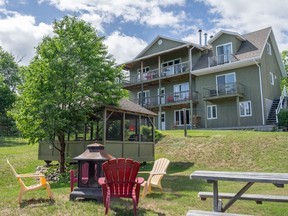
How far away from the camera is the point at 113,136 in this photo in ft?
43.6

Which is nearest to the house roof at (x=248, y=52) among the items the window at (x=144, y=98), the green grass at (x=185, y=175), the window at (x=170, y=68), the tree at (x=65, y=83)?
the window at (x=170, y=68)

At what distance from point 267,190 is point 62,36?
9450 millimetres

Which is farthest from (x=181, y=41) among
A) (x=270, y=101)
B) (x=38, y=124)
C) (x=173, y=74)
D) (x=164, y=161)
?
(x=164, y=161)

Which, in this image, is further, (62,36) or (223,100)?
(223,100)

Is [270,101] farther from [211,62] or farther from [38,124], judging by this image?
[38,124]

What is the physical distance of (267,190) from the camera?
7762 mm

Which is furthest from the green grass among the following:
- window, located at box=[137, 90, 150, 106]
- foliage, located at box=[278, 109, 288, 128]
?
window, located at box=[137, 90, 150, 106]

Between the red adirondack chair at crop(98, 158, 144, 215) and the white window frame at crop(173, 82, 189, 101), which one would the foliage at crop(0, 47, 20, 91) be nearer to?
the white window frame at crop(173, 82, 189, 101)

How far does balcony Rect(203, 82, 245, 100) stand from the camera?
2238 centimetres

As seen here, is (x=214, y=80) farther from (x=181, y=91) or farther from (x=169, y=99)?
(x=169, y=99)

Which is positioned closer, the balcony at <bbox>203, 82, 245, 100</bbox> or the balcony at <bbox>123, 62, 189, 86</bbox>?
the balcony at <bbox>203, 82, 245, 100</bbox>

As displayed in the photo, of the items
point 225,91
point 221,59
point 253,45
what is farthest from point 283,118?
point 221,59

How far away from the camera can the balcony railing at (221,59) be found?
23.4m

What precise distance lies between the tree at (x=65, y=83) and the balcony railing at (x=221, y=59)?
551 inches
